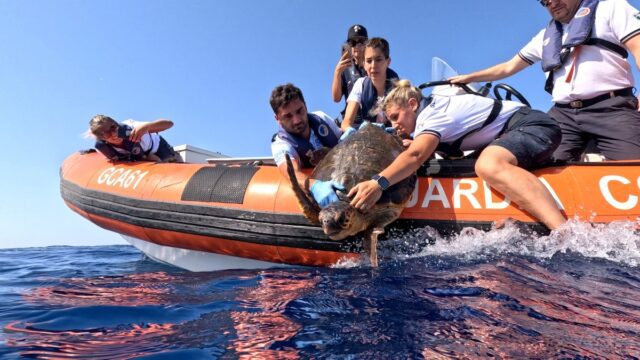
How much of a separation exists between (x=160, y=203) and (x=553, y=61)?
4575 millimetres

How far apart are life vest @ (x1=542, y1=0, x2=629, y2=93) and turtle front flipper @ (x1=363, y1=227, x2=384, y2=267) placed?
2.56 metres

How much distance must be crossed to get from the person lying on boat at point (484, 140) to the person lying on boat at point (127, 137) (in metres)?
3.90

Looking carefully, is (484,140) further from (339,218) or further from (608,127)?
(339,218)

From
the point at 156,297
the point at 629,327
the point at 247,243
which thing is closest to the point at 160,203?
the point at 247,243

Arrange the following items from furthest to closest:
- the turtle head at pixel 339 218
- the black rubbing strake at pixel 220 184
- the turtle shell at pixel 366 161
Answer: the black rubbing strake at pixel 220 184, the turtle shell at pixel 366 161, the turtle head at pixel 339 218

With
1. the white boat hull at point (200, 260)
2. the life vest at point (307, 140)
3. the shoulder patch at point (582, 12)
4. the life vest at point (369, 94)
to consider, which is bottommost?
the white boat hull at point (200, 260)

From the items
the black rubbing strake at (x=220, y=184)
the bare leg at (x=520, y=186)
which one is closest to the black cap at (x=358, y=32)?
the black rubbing strake at (x=220, y=184)

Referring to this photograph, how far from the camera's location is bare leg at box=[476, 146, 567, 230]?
304 cm

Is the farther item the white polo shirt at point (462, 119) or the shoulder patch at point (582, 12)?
the shoulder patch at point (582, 12)

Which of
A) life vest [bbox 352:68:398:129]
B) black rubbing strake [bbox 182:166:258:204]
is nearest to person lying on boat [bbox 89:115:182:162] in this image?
black rubbing strake [bbox 182:166:258:204]

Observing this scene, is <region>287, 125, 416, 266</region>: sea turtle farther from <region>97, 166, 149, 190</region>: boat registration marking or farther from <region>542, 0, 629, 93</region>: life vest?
<region>97, 166, 149, 190</region>: boat registration marking

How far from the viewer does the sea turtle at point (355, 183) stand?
9.32ft

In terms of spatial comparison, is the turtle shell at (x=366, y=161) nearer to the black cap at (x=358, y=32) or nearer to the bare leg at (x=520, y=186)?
the bare leg at (x=520, y=186)

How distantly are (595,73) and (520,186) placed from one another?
4.74ft
